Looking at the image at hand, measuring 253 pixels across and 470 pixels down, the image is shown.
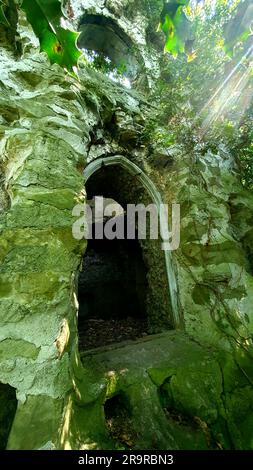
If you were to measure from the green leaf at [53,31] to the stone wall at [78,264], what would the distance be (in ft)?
5.40

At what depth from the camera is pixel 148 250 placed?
4.92 m

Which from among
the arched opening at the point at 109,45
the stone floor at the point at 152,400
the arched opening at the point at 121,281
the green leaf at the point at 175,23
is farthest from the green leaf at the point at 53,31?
the arched opening at the point at 109,45

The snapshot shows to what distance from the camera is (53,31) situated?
33.0 inches

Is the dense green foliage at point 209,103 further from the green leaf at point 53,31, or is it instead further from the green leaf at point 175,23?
the green leaf at point 53,31

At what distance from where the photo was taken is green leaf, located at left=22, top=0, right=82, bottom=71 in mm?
783

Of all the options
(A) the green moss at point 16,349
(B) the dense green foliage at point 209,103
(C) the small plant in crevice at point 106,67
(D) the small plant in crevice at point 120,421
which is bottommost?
(D) the small plant in crevice at point 120,421

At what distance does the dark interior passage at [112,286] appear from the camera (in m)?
6.44

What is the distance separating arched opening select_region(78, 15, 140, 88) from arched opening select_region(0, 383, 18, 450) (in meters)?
6.40

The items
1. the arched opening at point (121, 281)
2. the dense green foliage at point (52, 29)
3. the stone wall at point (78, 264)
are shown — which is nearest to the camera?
the dense green foliage at point (52, 29)

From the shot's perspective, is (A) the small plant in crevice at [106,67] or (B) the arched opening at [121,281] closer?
(B) the arched opening at [121,281]

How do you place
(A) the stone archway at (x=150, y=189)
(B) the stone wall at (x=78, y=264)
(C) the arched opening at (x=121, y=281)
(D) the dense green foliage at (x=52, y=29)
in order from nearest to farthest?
(D) the dense green foliage at (x=52, y=29) < (B) the stone wall at (x=78, y=264) < (A) the stone archway at (x=150, y=189) < (C) the arched opening at (x=121, y=281)

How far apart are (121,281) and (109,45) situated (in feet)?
20.1

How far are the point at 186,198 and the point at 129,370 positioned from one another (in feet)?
9.21
